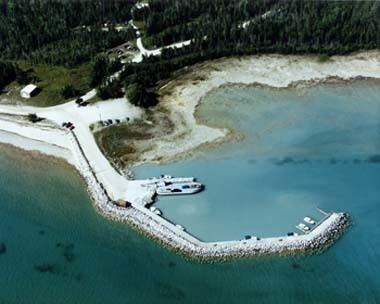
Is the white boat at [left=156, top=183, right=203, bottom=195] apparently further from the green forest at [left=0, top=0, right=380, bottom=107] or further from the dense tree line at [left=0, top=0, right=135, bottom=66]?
the dense tree line at [left=0, top=0, right=135, bottom=66]

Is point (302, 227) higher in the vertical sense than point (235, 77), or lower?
lower

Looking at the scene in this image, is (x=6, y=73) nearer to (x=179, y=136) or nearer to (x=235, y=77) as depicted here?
Result: (x=179, y=136)

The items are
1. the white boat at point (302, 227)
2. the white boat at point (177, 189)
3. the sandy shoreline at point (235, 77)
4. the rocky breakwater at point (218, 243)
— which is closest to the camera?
the rocky breakwater at point (218, 243)

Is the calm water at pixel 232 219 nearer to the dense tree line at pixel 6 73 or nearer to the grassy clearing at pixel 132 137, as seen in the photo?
the grassy clearing at pixel 132 137

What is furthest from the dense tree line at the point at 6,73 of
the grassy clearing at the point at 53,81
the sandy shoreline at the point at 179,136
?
the sandy shoreline at the point at 179,136

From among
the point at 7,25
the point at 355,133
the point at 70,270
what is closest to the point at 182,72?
the point at 355,133

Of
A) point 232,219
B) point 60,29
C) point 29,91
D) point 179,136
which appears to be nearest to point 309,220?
point 232,219

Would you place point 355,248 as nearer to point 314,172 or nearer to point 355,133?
point 314,172

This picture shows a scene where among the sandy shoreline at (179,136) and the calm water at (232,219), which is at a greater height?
the sandy shoreline at (179,136)
